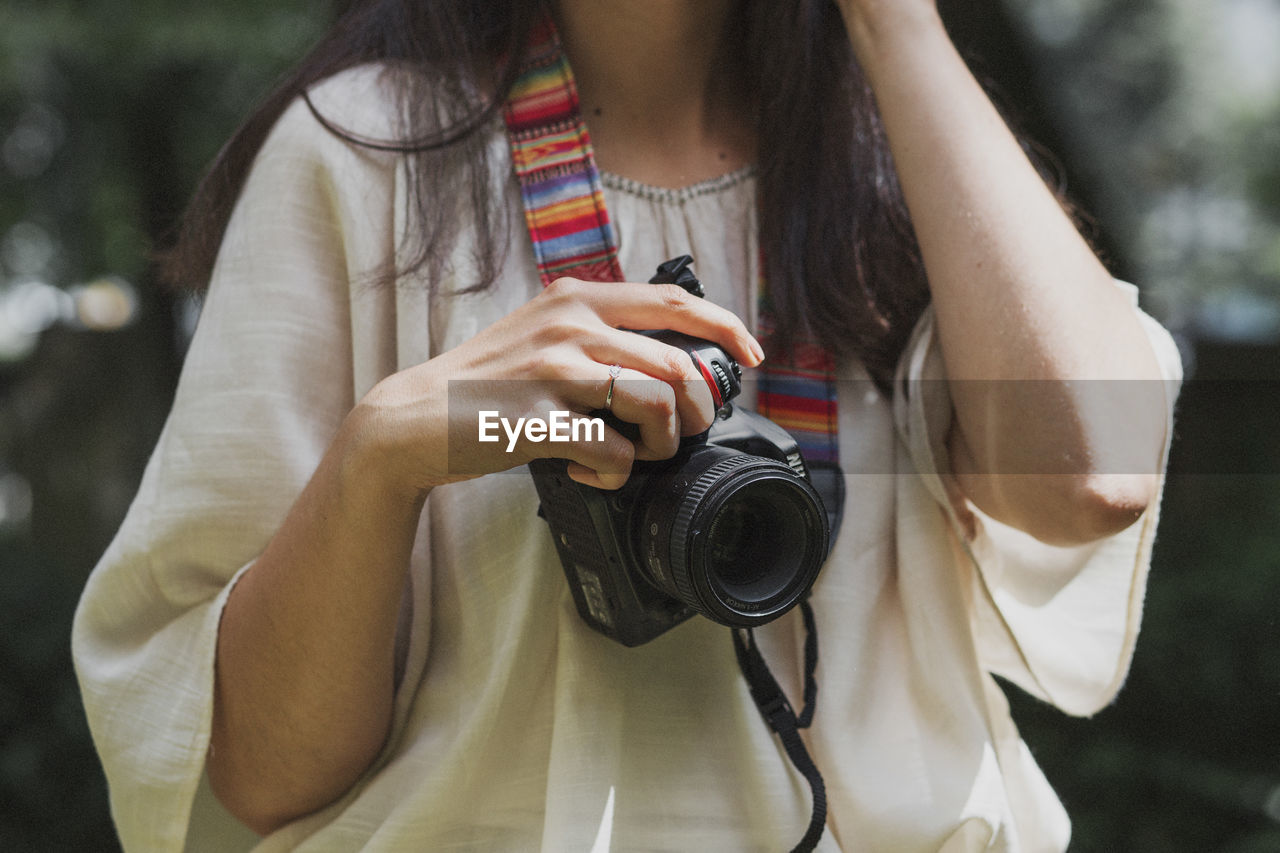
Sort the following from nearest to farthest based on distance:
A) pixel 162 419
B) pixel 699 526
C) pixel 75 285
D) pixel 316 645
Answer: pixel 699 526 → pixel 316 645 → pixel 162 419 → pixel 75 285

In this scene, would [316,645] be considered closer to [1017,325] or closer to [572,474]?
[572,474]

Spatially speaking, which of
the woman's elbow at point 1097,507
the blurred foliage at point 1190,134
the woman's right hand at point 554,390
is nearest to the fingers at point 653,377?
the woman's right hand at point 554,390

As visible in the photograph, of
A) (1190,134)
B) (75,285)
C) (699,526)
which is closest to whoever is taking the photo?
(699,526)

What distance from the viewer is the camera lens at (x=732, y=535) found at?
0.83 meters

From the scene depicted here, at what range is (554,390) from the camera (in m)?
0.85

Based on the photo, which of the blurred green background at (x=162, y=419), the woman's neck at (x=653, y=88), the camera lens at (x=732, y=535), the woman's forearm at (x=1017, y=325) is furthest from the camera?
the blurred green background at (x=162, y=419)

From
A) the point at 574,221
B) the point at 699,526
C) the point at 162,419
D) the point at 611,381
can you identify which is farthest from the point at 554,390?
the point at 162,419

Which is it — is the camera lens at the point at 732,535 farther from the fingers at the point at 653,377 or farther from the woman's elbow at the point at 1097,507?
the woman's elbow at the point at 1097,507

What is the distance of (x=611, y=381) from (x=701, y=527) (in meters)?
0.13

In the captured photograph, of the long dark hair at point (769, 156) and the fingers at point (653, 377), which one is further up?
the long dark hair at point (769, 156)

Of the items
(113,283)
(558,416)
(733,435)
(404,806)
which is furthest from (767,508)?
(113,283)

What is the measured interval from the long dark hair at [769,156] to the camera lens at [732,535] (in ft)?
1.00

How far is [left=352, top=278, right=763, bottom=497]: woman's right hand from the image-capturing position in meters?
0.85

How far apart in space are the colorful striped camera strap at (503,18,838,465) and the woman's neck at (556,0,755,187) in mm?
77
